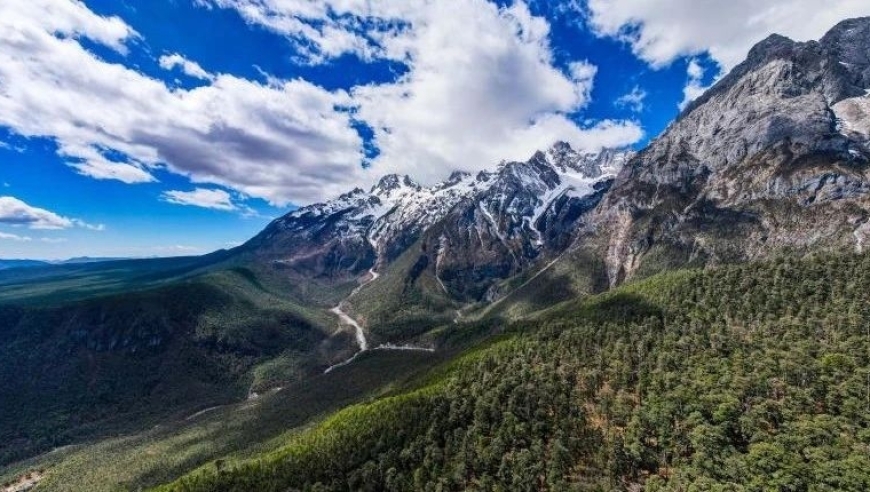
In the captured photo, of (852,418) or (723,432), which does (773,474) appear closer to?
(723,432)

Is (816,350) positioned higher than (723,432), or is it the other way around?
(816,350)

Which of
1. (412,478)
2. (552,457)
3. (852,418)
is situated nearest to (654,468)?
(552,457)

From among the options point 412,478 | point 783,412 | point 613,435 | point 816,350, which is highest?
point 816,350

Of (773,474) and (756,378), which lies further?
(756,378)

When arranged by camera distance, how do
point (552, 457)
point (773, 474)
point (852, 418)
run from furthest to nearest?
point (552, 457)
point (852, 418)
point (773, 474)

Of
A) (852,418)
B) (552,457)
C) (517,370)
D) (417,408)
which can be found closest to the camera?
(852,418)

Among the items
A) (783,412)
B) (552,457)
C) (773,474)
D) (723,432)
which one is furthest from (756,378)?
(552,457)
